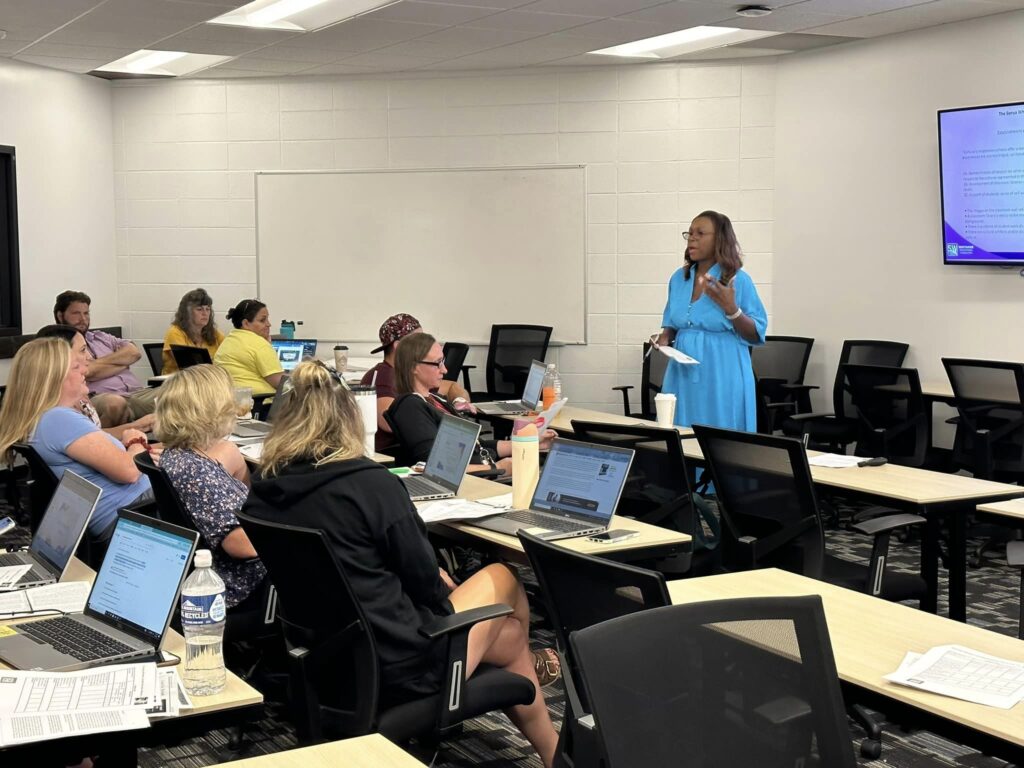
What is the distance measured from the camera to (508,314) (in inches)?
371

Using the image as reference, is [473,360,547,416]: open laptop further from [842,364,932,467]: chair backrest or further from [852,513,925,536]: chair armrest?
[852,513,925,536]: chair armrest

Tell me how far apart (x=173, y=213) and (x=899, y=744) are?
752cm

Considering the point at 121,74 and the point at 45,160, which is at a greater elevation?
the point at 121,74

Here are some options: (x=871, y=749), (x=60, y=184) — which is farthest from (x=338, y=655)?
(x=60, y=184)

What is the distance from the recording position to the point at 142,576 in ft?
8.38

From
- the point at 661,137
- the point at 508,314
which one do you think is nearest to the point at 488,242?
the point at 508,314

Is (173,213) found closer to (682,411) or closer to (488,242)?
(488,242)

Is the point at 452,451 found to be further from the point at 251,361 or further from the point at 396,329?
the point at 251,361

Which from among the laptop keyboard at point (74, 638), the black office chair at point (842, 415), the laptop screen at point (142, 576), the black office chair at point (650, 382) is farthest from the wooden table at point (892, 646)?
the black office chair at point (650, 382)

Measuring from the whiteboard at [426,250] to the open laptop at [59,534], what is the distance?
20.3ft

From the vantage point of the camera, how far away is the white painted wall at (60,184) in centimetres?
847

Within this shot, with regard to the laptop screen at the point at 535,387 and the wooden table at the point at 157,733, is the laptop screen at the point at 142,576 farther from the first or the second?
the laptop screen at the point at 535,387

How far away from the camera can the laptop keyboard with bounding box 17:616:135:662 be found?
95.9 inches

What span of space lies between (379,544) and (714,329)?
3.35 meters
